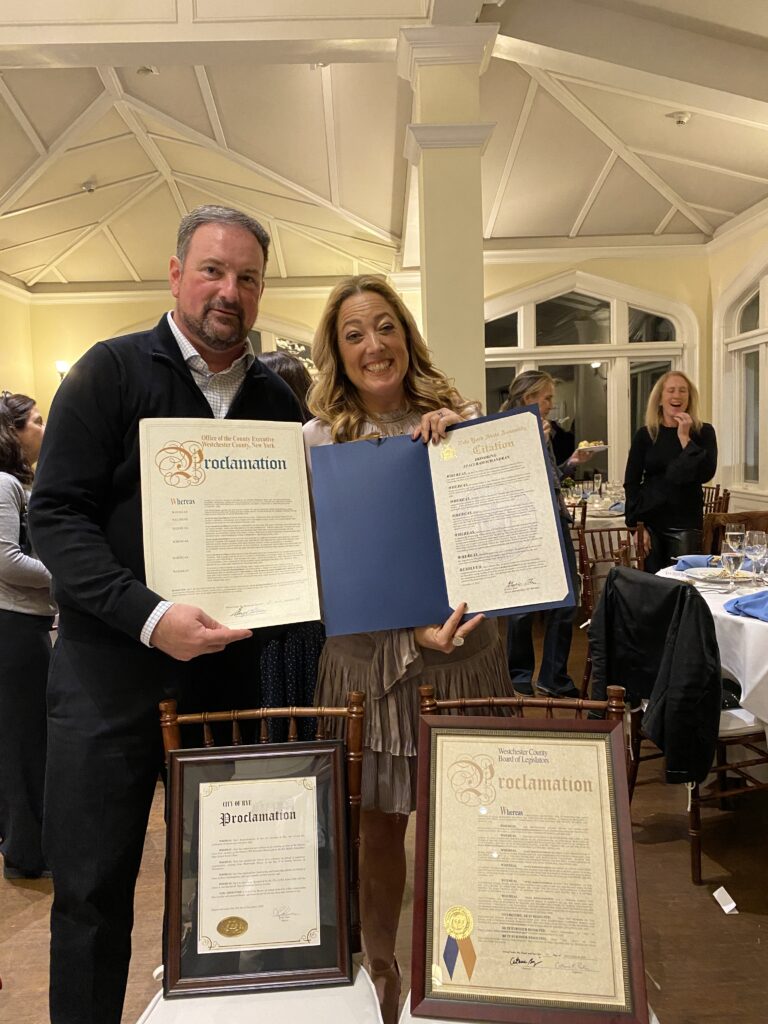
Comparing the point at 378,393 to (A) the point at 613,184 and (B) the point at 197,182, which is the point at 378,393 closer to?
(A) the point at 613,184

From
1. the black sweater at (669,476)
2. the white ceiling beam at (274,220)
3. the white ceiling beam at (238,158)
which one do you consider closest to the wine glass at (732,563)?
the black sweater at (669,476)

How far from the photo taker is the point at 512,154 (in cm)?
597

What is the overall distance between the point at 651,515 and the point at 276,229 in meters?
5.85

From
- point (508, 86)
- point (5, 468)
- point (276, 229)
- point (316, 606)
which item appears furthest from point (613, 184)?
point (316, 606)

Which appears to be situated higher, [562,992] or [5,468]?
[5,468]

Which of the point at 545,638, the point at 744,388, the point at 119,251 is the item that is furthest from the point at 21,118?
the point at 744,388

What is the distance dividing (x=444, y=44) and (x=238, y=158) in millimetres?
3246

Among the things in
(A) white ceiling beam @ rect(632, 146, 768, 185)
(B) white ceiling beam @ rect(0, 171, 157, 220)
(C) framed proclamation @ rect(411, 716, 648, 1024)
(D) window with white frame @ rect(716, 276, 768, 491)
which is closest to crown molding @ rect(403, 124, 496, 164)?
(C) framed proclamation @ rect(411, 716, 648, 1024)

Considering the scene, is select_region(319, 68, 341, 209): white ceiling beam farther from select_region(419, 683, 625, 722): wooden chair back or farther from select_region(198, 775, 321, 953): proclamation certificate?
select_region(198, 775, 321, 953): proclamation certificate

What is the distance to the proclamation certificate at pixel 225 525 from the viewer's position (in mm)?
1246

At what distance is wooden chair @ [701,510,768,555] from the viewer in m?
4.47

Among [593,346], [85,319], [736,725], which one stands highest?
[85,319]

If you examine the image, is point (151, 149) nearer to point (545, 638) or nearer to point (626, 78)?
point (626, 78)

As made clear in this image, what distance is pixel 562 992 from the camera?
41.3 inches
